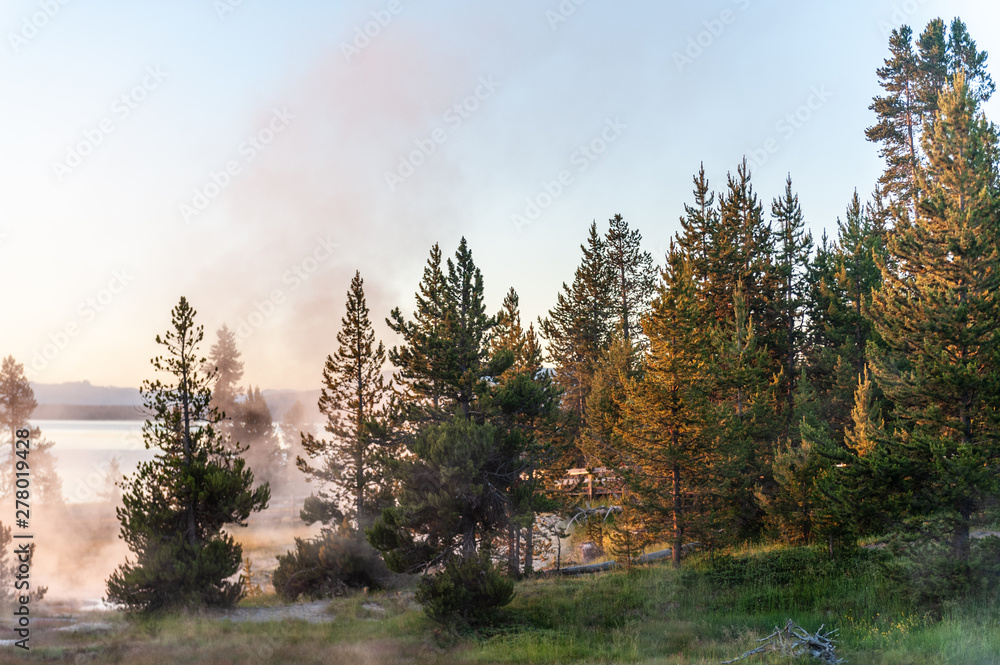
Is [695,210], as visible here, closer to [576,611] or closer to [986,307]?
[986,307]

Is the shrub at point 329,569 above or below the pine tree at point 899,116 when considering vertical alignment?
below

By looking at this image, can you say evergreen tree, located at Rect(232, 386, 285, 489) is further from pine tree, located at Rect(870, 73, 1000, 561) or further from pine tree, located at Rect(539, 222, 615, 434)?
pine tree, located at Rect(870, 73, 1000, 561)

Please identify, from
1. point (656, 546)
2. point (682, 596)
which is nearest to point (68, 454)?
point (656, 546)

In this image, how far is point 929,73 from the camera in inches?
1446

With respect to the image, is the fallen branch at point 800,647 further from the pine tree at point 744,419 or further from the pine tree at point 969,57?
the pine tree at point 969,57

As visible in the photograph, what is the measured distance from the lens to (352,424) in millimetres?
28750

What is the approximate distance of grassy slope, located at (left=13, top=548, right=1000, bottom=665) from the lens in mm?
14742

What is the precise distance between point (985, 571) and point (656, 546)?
17.8 meters

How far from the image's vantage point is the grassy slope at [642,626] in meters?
14.7

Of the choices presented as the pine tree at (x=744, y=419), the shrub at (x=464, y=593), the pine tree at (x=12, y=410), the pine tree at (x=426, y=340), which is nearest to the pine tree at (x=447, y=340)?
the pine tree at (x=426, y=340)

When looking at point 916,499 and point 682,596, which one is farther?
point 682,596

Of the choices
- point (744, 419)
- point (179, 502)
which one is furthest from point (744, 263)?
point (179, 502)

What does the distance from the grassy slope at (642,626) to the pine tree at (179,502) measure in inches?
58.8

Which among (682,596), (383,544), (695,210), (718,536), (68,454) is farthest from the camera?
(68,454)
